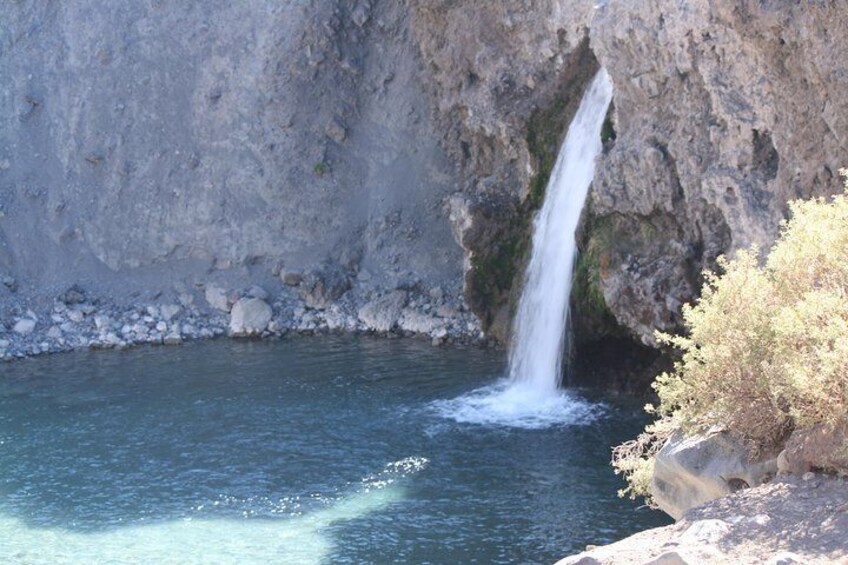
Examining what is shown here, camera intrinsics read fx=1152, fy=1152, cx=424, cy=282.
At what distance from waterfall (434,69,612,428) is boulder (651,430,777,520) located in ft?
36.1

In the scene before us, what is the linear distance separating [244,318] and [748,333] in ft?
75.8

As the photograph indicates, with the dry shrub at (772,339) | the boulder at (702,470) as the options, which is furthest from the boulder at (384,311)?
the dry shrub at (772,339)

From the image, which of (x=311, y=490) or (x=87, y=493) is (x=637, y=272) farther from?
(x=87, y=493)

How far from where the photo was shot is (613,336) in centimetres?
2802

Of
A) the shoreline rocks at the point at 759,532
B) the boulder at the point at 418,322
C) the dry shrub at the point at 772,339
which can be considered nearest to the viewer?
the shoreline rocks at the point at 759,532

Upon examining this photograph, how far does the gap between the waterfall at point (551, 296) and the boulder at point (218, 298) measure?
34.7 feet

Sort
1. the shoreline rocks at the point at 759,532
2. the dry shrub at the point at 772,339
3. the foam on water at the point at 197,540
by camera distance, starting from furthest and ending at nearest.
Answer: the foam on water at the point at 197,540 → the dry shrub at the point at 772,339 → the shoreline rocks at the point at 759,532

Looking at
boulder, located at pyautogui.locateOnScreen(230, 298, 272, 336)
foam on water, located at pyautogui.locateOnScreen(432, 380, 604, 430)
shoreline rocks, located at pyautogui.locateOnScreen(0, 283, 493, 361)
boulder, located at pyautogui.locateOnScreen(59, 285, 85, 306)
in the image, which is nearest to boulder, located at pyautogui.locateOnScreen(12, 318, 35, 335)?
shoreline rocks, located at pyautogui.locateOnScreen(0, 283, 493, 361)

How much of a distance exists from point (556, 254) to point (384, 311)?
797 cm

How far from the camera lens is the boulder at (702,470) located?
13922mm

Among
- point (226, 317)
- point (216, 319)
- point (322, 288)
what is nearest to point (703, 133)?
point (322, 288)

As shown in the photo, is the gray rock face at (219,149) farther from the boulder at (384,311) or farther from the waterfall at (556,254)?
the waterfall at (556,254)

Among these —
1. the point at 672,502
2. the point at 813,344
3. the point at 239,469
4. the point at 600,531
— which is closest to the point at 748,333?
the point at 813,344

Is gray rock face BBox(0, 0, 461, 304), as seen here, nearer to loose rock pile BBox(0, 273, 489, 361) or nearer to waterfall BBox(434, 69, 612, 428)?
loose rock pile BBox(0, 273, 489, 361)
